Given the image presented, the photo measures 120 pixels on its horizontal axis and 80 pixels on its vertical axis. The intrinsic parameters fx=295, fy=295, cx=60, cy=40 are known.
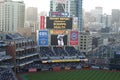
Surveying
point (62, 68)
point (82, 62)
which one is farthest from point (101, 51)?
point (62, 68)

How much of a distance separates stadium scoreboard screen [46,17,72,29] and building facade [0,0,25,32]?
279 ft

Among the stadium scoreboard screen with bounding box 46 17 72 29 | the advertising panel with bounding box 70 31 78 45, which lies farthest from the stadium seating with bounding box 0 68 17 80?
the advertising panel with bounding box 70 31 78 45

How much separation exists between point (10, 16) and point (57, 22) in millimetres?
90998

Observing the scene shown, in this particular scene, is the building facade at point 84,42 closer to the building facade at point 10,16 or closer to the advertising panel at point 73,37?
the advertising panel at point 73,37

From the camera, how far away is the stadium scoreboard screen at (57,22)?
7629cm

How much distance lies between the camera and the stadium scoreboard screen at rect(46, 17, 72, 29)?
250 feet

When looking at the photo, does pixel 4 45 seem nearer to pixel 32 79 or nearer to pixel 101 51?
pixel 32 79

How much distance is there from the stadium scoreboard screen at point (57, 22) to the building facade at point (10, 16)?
A: 85183 mm

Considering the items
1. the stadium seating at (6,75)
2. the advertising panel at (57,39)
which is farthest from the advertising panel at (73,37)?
the stadium seating at (6,75)

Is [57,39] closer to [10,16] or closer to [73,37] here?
[73,37]

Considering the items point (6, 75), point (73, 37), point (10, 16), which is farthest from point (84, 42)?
point (10, 16)

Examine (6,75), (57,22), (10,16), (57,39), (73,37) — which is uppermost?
(10,16)

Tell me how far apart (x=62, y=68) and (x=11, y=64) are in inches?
599

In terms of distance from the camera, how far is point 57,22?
76.7m
